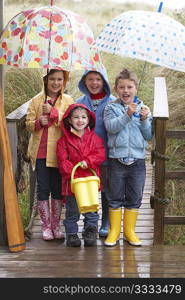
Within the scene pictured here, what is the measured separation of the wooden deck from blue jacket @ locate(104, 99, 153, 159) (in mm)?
720

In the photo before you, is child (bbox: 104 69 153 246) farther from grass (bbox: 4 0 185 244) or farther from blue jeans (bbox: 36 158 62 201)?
grass (bbox: 4 0 185 244)

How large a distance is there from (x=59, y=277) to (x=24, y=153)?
1.46 metres

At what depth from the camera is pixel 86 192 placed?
15.6 feet

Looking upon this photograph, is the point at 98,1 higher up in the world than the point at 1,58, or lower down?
higher up

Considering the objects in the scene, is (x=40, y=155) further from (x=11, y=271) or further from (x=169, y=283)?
(x=169, y=283)

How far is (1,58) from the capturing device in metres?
4.70

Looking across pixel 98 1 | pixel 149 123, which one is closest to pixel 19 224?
pixel 149 123

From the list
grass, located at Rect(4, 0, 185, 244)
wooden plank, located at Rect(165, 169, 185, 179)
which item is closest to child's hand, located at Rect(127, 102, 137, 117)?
wooden plank, located at Rect(165, 169, 185, 179)

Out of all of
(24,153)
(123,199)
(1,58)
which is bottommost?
(123,199)

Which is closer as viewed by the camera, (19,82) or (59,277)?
(59,277)

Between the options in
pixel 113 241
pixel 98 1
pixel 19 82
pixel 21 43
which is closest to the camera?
pixel 21 43

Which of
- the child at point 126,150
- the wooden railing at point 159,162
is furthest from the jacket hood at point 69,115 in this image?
the wooden railing at point 159,162

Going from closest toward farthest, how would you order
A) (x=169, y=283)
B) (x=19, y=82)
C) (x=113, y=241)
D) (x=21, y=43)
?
(x=169, y=283) → (x=21, y=43) → (x=113, y=241) → (x=19, y=82)

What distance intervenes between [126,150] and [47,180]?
67 centimetres
